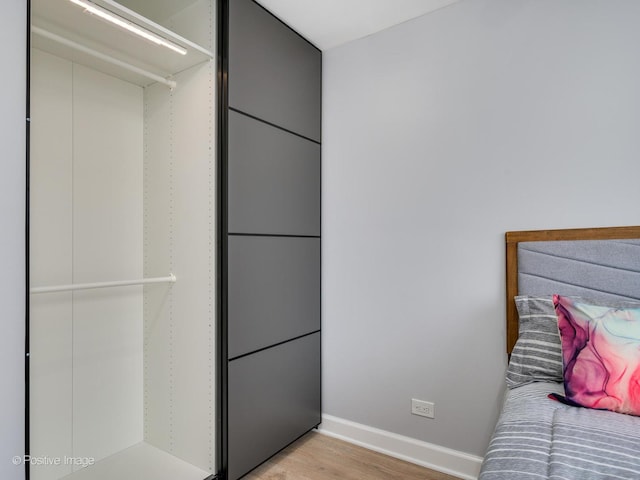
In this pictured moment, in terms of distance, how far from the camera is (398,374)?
2264mm

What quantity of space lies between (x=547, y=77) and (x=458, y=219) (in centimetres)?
78

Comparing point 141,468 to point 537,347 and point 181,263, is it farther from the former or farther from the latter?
point 537,347

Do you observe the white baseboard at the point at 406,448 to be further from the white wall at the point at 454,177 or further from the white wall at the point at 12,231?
the white wall at the point at 12,231

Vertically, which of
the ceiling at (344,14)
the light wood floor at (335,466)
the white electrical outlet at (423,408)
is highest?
the ceiling at (344,14)

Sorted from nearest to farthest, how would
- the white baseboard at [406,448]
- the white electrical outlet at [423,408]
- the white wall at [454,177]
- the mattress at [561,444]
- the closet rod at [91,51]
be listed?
the mattress at [561,444]
the closet rod at [91,51]
the white wall at [454,177]
the white baseboard at [406,448]
the white electrical outlet at [423,408]

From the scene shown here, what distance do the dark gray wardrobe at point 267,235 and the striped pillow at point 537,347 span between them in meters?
1.20

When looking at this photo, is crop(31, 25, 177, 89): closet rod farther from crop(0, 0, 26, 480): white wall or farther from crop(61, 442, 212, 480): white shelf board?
crop(61, 442, 212, 480): white shelf board

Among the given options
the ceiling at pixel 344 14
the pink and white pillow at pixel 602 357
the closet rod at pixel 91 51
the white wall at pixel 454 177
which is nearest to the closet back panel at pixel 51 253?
the closet rod at pixel 91 51

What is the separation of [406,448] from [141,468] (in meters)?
1.42

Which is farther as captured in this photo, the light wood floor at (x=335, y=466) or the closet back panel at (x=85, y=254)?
the light wood floor at (x=335, y=466)

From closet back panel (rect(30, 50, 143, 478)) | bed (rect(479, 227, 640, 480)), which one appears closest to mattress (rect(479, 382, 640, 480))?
bed (rect(479, 227, 640, 480))

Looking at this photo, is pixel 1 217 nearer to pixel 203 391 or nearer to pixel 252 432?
pixel 203 391

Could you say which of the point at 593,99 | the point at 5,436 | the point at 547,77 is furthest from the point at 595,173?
the point at 5,436

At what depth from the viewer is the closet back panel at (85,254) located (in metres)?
1.88
